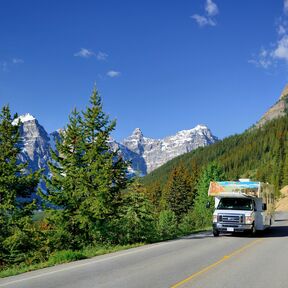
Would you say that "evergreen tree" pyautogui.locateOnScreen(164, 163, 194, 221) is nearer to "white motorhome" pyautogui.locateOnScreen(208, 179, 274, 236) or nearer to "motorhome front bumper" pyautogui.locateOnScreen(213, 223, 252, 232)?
"white motorhome" pyautogui.locateOnScreen(208, 179, 274, 236)

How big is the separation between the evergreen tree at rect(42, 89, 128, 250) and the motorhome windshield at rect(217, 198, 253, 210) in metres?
5.99

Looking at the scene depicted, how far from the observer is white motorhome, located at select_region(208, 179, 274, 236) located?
2459cm

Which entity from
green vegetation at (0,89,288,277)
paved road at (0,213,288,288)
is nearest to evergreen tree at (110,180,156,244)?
green vegetation at (0,89,288,277)

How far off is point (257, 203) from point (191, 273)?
50.5 feet

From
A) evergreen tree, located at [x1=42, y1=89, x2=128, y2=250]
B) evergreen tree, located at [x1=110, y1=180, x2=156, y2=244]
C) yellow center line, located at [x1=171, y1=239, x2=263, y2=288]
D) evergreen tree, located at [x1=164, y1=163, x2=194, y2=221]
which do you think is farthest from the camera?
evergreen tree, located at [x1=164, y1=163, x2=194, y2=221]

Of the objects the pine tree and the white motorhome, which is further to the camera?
the pine tree

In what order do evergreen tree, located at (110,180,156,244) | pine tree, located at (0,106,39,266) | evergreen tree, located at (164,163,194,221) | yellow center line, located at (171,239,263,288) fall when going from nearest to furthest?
yellow center line, located at (171,239,263,288) < evergreen tree, located at (110,180,156,244) < pine tree, located at (0,106,39,266) < evergreen tree, located at (164,163,194,221)

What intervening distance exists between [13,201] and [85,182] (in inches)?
288

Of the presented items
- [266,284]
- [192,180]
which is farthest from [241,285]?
[192,180]

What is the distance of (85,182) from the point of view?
25031mm

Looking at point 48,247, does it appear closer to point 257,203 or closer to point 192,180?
point 257,203

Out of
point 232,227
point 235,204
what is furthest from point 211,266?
point 235,204

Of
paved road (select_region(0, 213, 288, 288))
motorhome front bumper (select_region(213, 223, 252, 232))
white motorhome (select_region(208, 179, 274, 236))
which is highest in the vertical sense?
white motorhome (select_region(208, 179, 274, 236))

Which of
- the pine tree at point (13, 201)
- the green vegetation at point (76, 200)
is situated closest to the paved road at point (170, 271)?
the green vegetation at point (76, 200)
